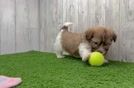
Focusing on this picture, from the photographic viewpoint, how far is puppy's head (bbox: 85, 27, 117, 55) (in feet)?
7.94

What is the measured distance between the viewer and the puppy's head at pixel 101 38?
7.94 ft

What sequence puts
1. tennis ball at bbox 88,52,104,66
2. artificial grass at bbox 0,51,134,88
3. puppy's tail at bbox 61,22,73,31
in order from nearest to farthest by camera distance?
1. artificial grass at bbox 0,51,134,88
2. tennis ball at bbox 88,52,104,66
3. puppy's tail at bbox 61,22,73,31

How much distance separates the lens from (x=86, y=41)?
2.56 m

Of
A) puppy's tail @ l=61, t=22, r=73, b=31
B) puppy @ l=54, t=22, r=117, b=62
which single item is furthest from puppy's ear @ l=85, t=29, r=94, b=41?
puppy's tail @ l=61, t=22, r=73, b=31

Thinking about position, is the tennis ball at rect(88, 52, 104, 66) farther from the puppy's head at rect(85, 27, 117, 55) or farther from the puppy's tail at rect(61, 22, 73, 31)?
the puppy's tail at rect(61, 22, 73, 31)

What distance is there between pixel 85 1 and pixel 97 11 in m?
0.20

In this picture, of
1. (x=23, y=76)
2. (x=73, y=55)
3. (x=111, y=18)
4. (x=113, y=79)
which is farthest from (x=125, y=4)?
(x=23, y=76)

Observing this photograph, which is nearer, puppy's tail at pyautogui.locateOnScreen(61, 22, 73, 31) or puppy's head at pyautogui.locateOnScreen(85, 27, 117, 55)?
puppy's head at pyautogui.locateOnScreen(85, 27, 117, 55)

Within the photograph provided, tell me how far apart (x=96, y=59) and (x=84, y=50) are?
187mm

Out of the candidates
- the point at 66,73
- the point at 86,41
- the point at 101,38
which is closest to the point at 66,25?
the point at 86,41

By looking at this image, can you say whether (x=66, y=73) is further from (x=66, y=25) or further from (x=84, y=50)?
(x=66, y=25)

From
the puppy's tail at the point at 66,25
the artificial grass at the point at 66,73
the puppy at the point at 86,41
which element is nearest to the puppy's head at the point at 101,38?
the puppy at the point at 86,41

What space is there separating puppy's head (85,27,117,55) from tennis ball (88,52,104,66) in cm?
6

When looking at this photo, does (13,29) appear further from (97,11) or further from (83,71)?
(83,71)
